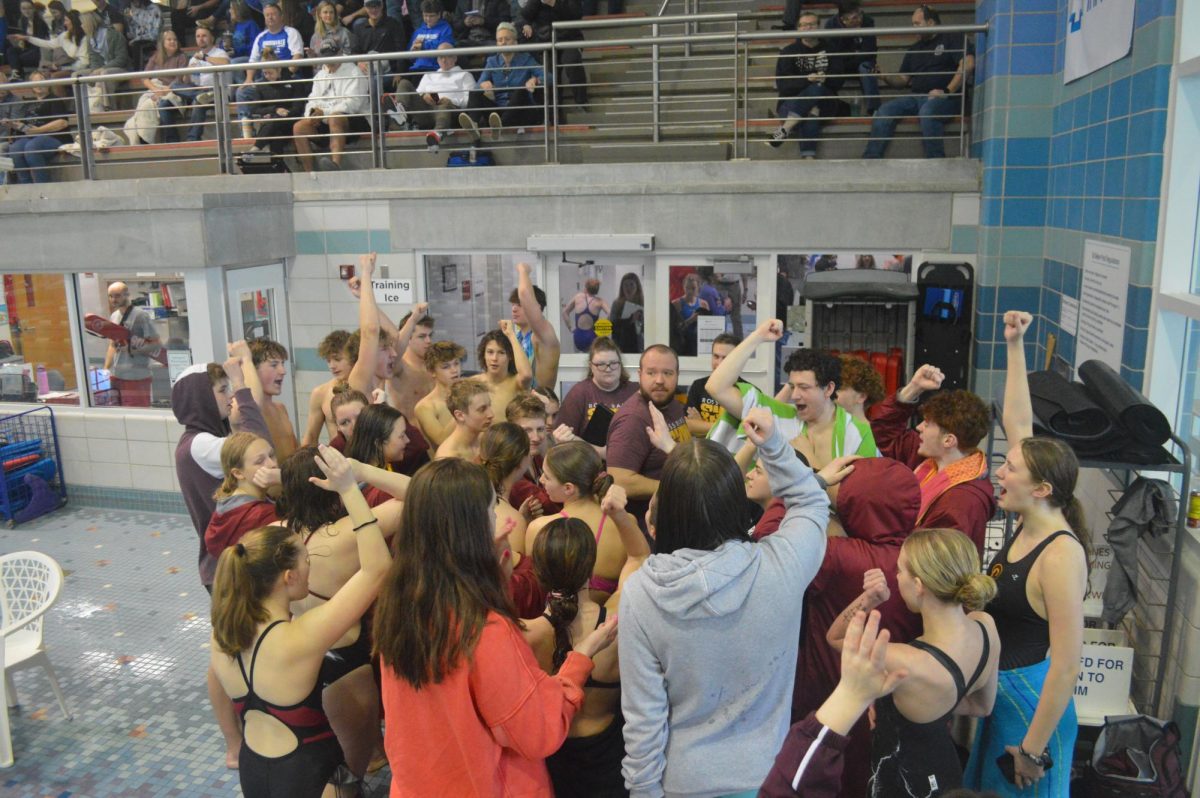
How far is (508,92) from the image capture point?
8.76 metres

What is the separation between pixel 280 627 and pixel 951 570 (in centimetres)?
196

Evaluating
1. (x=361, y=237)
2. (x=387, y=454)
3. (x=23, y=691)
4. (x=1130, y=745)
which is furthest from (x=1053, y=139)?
(x=23, y=691)

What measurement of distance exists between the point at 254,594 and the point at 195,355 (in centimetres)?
502

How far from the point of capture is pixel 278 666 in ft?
8.87

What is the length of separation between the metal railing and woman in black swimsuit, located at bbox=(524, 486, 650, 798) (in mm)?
5549

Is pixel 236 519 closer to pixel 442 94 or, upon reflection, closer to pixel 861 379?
pixel 861 379

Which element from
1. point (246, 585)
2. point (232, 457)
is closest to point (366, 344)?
point (232, 457)

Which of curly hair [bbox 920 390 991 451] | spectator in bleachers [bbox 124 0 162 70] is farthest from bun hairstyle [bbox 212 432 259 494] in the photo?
spectator in bleachers [bbox 124 0 162 70]

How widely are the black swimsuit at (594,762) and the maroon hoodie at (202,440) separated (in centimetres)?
215

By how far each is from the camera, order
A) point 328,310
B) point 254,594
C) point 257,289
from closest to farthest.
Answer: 1. point 254,594
2. point 257,289
3. point 328,310

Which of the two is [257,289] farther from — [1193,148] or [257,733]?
[1193,148]

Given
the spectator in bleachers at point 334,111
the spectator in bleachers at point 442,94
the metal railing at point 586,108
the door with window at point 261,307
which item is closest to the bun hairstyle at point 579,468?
the door with window at point 261,307

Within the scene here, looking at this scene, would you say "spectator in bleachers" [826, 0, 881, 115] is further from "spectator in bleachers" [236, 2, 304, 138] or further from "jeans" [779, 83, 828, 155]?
"spectator in bleachers" [236, 2, 304, 138]

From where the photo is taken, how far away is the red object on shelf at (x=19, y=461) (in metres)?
7.58
